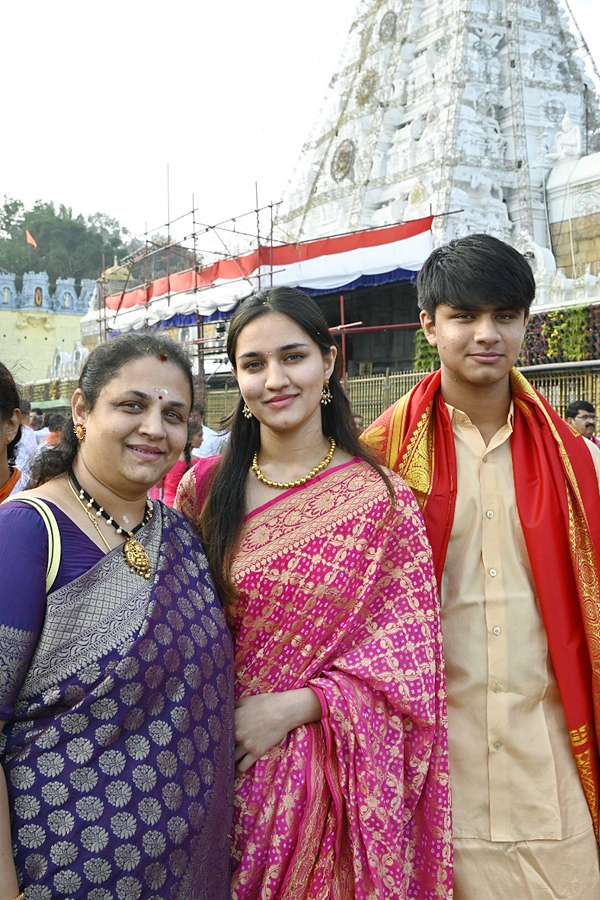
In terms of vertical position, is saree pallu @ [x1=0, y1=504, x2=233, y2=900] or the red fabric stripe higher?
the red fabric stripe

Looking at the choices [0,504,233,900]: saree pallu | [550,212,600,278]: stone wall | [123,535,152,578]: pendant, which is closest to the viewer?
[0,504,233,900]: saree pallu

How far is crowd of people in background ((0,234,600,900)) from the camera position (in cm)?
153

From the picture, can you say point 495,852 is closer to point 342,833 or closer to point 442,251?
point 342,833

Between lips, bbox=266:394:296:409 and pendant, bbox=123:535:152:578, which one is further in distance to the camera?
lips, bbox=266:394:296:409

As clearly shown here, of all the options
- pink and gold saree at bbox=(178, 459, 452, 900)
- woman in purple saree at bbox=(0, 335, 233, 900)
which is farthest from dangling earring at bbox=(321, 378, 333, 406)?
woman in purple saree at bbox=(0, 335, 233, 900)

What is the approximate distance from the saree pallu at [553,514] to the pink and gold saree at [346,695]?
0.24 m

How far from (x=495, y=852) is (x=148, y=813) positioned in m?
1.09

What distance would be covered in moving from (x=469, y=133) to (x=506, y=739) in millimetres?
16253

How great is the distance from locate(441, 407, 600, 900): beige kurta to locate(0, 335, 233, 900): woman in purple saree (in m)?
0.72

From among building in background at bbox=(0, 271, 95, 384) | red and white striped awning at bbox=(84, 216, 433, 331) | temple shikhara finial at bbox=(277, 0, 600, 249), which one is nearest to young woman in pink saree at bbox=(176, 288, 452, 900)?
red and white striped awning at bbox=(84, 216, 433, 331)

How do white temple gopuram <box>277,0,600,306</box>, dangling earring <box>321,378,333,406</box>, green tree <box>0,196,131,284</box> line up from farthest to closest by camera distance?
green tree <box>0,196,131,284</box>, white temple gopuram <box>277,0,600,306</box>, dangling earring <box>321,378,333,406</box>

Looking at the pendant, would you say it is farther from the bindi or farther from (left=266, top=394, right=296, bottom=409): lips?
(left=266, top=394, right=296, bottom=409): lips

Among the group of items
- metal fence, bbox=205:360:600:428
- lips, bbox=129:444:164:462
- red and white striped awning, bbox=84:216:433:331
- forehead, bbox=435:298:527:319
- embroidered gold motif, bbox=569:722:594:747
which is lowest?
embroidered gold motif, bbox=569:722:594:747

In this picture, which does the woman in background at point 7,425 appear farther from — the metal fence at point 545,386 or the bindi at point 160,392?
the metal fence at point 545,386
